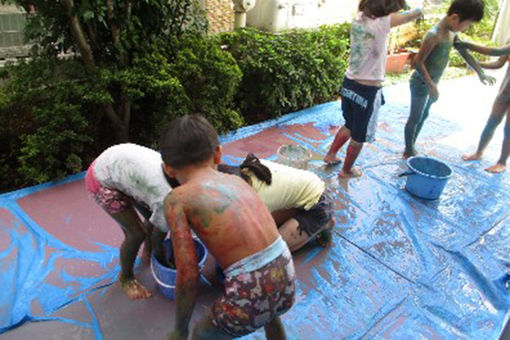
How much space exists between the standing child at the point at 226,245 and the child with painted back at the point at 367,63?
2.14 m

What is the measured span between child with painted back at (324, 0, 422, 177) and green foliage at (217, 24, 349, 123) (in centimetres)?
140

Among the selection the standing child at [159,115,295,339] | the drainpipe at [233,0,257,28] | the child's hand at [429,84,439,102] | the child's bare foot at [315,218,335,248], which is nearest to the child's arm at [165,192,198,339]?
the standing child at [159,115,295,339]

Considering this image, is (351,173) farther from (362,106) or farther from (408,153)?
(408,153)

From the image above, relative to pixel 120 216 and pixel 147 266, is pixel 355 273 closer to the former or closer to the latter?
pixel 147 266

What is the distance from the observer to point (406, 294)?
2.46 meters

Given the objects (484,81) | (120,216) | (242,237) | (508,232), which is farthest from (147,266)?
(484,81)

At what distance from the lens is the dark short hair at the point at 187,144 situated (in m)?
1.59

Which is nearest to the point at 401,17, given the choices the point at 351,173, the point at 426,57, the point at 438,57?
the point at 426,57

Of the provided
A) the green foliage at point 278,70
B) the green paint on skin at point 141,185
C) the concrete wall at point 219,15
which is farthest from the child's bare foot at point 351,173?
the concrete wall at point 219,15

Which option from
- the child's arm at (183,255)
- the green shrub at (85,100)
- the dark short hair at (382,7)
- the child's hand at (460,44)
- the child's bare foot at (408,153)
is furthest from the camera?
the child's bare foot at (408,153)

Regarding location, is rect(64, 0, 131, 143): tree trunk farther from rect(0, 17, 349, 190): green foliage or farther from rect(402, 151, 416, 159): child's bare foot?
rect(402, 151, 416, 159): child's bare foot

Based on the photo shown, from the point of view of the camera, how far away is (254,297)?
1497 millimetres

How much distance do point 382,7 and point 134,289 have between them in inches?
110

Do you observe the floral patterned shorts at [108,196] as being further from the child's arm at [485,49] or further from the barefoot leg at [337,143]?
the child's arm at [485,49]
